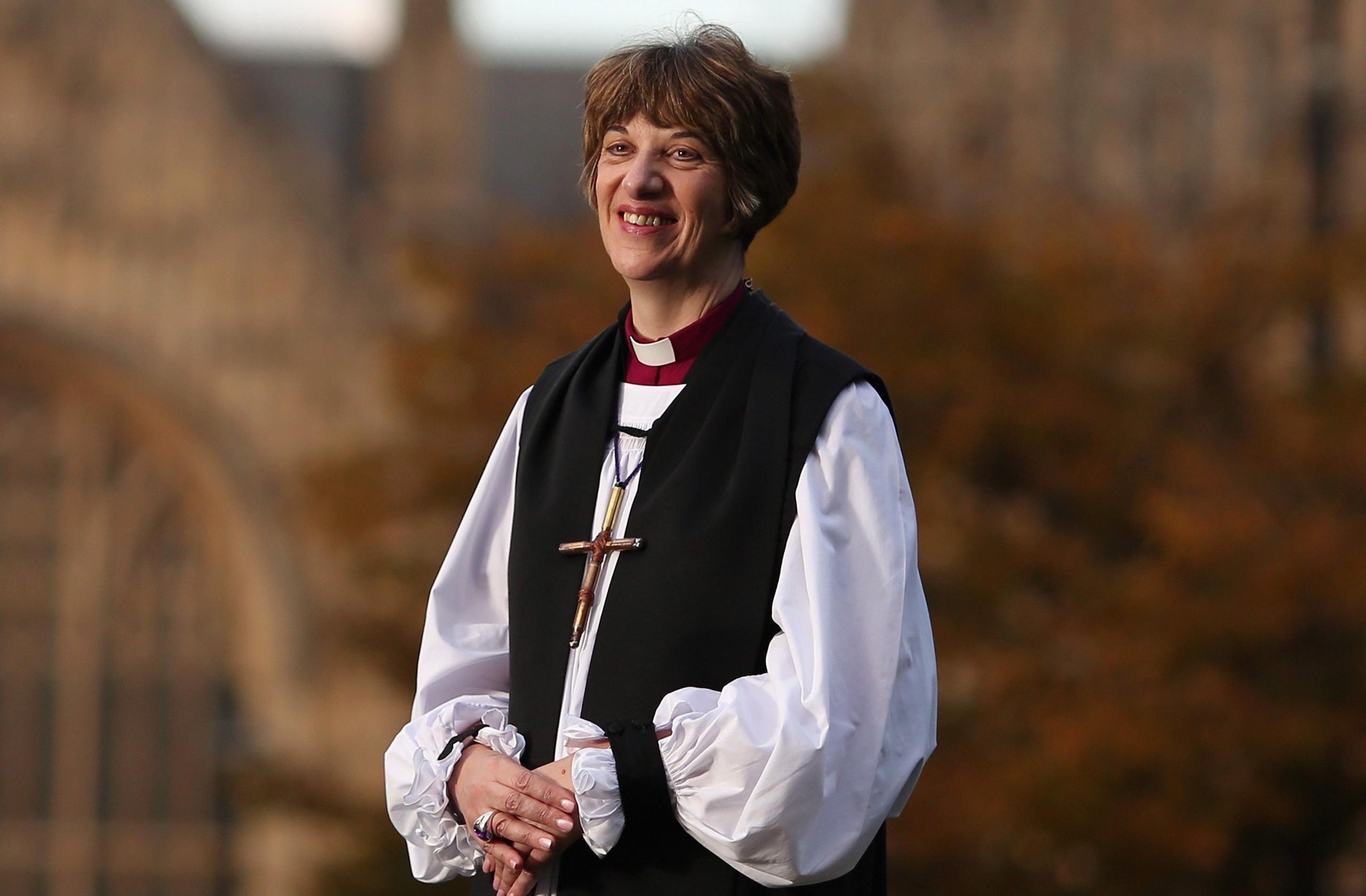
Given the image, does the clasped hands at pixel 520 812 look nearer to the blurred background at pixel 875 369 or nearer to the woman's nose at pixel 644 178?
the woman's nose at pixel 644 178

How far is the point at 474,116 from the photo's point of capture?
15.7 metres

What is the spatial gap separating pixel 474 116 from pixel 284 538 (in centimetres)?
385

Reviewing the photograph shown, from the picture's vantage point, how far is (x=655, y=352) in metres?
2.44

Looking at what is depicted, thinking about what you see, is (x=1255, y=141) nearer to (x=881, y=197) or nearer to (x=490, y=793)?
(x=881, y=197)

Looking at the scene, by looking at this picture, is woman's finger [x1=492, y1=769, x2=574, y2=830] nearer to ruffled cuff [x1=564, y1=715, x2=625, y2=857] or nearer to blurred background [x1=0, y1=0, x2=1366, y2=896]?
ruffled cuff [x1=564, y1=715, x2=625, y2=857]

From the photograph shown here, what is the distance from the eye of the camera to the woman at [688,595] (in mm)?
2166

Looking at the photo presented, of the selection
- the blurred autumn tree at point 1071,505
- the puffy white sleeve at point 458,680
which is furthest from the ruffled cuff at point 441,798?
the blurred autumn tree at point 1071,505

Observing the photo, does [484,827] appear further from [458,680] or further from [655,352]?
[655,352]

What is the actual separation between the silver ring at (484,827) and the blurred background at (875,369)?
5.97 m

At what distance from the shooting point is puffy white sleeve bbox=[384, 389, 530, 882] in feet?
7.68

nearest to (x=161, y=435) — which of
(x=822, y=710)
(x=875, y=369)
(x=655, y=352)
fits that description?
(x=875, y=369)

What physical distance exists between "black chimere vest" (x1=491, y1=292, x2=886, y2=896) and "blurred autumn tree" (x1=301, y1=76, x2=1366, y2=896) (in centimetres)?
584

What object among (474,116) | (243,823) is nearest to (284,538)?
(243,823)

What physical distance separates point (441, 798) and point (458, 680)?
0.21 metres
